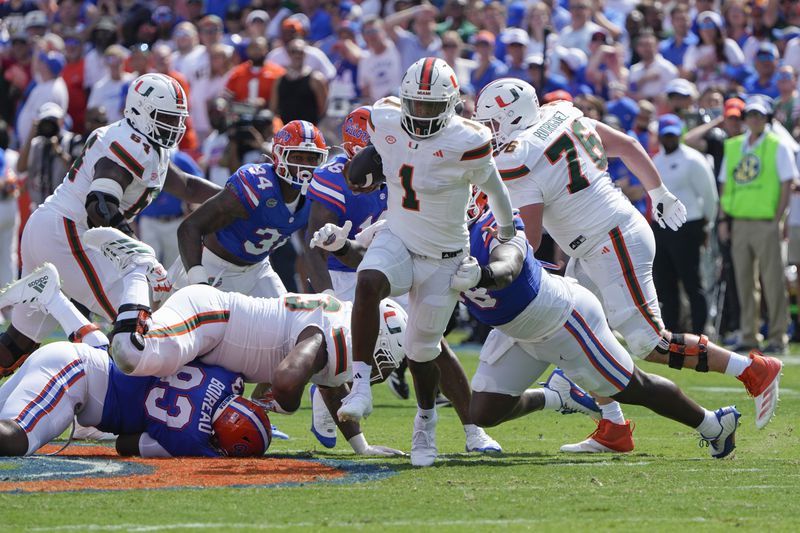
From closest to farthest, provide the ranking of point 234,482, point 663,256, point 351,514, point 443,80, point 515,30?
point 351,514, point 234,482, point 443,80, point 663,256, point 515,30

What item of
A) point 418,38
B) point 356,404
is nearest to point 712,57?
point 418,38

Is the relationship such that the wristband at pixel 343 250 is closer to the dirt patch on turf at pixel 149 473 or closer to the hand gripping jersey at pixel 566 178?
the dirt patch on turf at pixel 149 473

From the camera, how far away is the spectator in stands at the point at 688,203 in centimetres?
1242

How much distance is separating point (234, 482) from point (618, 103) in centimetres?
874

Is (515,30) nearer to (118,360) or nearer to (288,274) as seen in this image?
(288,274)

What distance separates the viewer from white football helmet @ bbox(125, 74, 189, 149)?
8.02m

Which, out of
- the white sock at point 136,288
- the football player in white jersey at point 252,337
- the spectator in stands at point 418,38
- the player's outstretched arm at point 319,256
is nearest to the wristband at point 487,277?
the football player in white jersey at point 252,337

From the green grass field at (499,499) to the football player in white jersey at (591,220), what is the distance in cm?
45

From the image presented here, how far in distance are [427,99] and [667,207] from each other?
2256mm

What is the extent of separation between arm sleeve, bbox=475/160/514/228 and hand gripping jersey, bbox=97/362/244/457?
1529 mm

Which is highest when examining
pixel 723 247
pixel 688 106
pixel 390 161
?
pixel 390 161

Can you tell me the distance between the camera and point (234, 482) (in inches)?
225

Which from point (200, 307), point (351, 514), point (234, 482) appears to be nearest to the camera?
point (351, 514)

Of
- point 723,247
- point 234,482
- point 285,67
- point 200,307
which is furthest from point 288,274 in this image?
point 234,482
